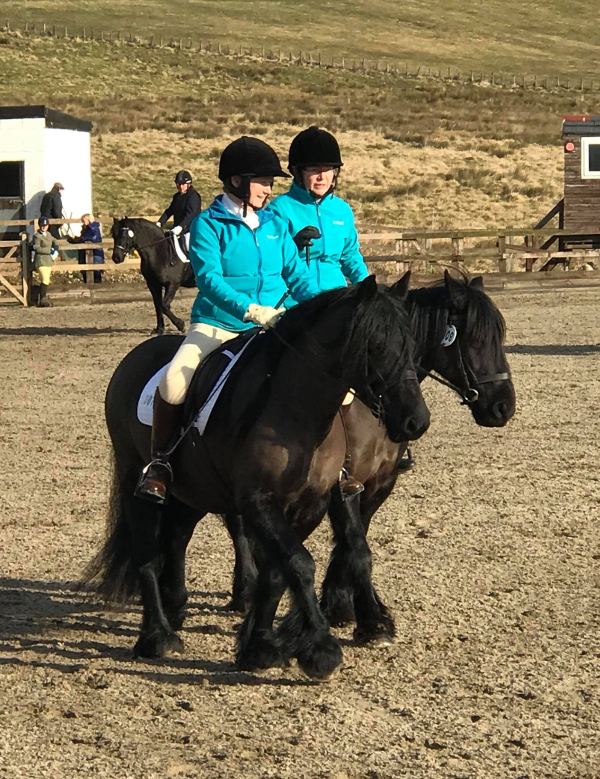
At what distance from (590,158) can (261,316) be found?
83.9 ft

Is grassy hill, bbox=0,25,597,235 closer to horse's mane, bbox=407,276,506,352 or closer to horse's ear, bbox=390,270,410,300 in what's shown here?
horse's mane, bbox=407,276,506,352

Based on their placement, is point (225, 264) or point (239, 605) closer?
point (225, 264)

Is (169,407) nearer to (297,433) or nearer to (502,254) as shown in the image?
(297,433)

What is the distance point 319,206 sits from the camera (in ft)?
20.0

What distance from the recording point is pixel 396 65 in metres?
82.8

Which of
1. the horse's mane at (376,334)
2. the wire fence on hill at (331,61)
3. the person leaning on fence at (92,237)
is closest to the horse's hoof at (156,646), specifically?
the horse's mane at (376,334)

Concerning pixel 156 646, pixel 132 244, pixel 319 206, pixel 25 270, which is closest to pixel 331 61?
pixel 25 270

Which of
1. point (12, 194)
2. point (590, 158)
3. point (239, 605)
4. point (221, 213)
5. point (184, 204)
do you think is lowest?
point (239, 605)

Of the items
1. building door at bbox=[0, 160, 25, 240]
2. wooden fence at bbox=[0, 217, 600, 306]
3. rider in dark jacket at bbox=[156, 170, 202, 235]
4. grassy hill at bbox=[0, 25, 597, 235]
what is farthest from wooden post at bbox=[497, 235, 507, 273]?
grassy hill at bbox=[0, 25, 597, 235]

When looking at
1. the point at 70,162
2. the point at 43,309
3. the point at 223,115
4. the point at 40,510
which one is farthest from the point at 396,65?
the point at 40,510

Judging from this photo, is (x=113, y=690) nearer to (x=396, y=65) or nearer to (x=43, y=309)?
(x=43, y=309)

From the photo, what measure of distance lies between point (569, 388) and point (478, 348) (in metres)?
7.25

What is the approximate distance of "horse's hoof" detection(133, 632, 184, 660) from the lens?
540 centimetres

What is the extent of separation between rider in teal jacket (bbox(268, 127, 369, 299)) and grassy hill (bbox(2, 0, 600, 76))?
3125 inches
